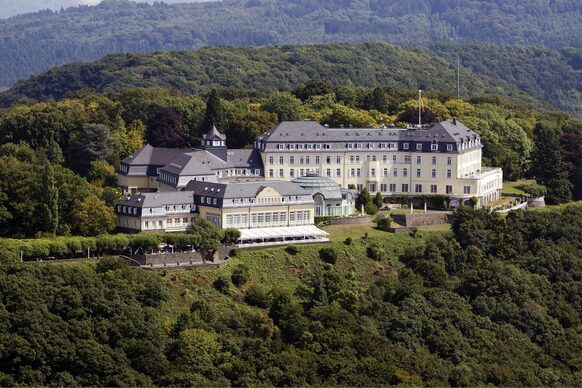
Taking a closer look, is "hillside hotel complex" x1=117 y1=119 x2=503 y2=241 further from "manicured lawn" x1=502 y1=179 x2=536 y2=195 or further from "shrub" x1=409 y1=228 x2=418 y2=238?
"shrub" x1=409 y1=228 x2=418 y2=238

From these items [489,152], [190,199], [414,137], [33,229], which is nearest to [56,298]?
[33,229]

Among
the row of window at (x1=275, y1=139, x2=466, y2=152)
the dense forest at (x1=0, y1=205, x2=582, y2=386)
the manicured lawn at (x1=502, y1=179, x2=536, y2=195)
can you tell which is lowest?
the dense forest at (x1=0, y1=205, x2=582, y2=386)

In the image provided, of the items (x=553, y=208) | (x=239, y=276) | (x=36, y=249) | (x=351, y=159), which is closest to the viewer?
(x=36, y=249)

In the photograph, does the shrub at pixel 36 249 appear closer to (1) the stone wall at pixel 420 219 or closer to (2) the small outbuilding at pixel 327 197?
(2) the small outbuilding at pixel 327 197

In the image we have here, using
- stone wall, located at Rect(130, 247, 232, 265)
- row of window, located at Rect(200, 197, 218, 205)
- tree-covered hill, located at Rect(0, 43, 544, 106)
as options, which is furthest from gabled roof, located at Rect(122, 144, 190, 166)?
tree-covered hill, located at Rect(0, 43, 544, 106)

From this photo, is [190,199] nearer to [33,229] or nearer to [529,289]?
[33,229]

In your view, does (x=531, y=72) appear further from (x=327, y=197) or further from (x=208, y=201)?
(x=208, y=201)

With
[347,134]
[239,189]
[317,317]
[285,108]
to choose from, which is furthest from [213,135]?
[317,317]
